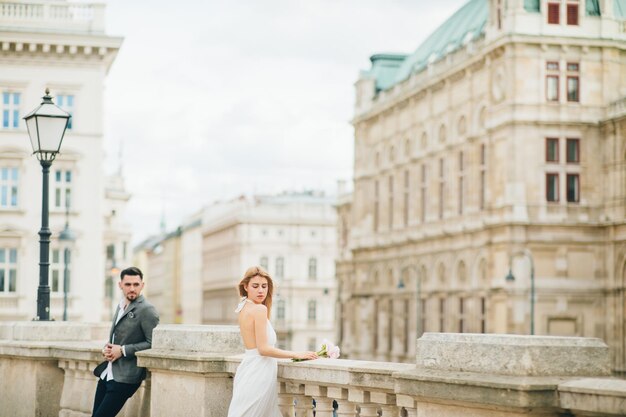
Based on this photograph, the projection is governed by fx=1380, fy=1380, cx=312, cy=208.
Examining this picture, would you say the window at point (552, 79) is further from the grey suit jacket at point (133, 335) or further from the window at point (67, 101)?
the grey suit jacket at point (133, 335)

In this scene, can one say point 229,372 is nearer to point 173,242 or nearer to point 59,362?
point 59,362

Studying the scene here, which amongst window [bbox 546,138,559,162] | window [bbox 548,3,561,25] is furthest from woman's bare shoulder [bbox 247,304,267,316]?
window [bbox 548,3,561,25]

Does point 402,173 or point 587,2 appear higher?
point 587,2

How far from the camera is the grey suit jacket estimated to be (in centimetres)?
1167

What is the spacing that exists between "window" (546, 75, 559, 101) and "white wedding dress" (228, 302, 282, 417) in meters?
44.5

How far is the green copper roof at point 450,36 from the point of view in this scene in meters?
61.6

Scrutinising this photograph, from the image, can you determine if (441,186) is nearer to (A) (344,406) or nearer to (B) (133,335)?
(B) (133,335)

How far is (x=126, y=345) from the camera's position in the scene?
11695 mm

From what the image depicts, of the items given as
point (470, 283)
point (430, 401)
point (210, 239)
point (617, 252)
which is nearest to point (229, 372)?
point (430, 401)

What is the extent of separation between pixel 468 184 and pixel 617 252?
27.1 ft

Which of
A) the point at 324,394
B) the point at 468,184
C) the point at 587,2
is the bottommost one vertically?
the point at 324,394

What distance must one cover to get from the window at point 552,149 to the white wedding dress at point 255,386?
44365 millimetres

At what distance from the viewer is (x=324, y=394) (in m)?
9.95

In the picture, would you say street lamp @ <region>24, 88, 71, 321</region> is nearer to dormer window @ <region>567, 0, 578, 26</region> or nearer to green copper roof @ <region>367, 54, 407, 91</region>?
dormer window @ <region>567, 0, 578, 26</region>
